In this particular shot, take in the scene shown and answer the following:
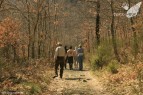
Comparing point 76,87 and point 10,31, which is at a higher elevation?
point 10,31

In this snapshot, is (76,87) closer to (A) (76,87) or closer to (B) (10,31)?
(A) (76,87)

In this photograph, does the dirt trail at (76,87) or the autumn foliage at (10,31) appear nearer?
the dirt trail at (76,87)

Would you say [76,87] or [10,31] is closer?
[76,87]

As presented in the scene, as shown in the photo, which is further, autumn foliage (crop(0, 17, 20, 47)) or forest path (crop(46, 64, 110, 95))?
autumn foliage (crop(0, 17, 20, 47))

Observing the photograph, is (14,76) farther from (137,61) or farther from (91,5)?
(91,5)

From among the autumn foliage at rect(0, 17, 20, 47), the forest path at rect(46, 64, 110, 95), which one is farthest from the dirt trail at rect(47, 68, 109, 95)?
the autumn foliage at rect(0, 17, 20, 47)

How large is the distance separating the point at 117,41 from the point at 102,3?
7.92 metres

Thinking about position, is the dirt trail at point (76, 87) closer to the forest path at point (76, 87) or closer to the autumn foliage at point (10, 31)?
the forest path at point (76, 87)

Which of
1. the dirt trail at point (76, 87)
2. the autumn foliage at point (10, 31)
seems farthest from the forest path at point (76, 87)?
the autumn foliage at point (10, 31)

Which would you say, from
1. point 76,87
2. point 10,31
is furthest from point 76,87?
point 10,31

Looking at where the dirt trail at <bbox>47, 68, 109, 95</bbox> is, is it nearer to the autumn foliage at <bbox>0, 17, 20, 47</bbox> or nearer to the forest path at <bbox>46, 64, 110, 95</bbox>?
the forest path at <bbox>46, 64, 110, 95</bbox>

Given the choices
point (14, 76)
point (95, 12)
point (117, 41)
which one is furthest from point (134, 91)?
point (95, 12)

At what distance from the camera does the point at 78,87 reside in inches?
660

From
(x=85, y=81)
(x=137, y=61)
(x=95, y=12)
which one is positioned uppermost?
(x=95, y=12)
